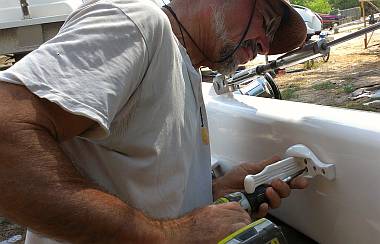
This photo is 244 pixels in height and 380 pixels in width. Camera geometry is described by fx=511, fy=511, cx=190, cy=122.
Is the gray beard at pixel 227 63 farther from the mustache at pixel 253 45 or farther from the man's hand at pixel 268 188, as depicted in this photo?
the man's hand at pixel 268 188

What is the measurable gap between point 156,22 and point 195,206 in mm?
557

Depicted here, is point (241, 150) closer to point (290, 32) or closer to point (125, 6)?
point (290, 32)

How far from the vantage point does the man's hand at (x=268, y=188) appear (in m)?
1.42

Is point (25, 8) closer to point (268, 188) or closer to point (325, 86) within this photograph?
point (268, 188)

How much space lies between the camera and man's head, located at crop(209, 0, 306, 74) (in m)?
1.72

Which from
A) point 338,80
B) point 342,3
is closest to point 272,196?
point 338,80

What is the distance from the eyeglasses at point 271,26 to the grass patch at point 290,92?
746 centimetres

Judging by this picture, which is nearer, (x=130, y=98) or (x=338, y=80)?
(x=130, y=98)

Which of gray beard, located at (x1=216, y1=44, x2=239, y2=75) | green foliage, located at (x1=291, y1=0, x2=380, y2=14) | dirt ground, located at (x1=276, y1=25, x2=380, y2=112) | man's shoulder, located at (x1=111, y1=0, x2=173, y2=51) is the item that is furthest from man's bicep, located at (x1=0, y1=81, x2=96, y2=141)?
green foliage, located at (x1=291, y1=0, x2=380, y2=14)

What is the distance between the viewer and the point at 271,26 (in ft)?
6.40

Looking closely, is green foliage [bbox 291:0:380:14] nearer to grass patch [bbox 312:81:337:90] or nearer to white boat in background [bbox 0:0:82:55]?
grass patch [bbox 312:81:337:90]

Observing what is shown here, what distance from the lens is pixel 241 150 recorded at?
1760 mm

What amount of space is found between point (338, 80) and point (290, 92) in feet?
5.05

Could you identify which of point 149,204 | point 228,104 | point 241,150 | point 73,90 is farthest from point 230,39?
point 73,90
